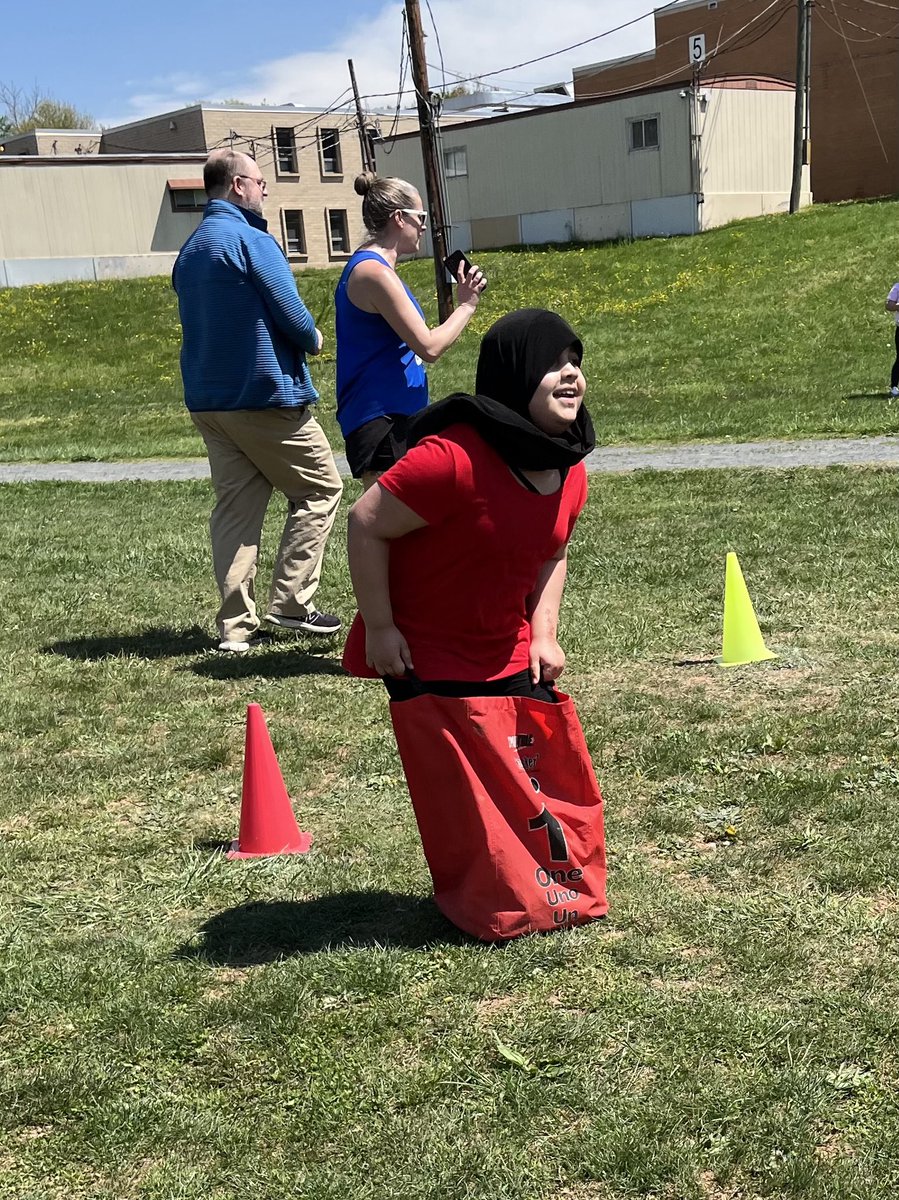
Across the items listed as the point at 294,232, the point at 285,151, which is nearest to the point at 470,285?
the point at 294,232

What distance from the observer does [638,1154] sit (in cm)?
246

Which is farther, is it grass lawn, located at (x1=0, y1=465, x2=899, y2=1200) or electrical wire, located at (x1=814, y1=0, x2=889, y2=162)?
electrical wire, located at (x1=814, y1=0, x2=889, y2=162)

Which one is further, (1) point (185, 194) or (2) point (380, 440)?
(1) point (185, 194)

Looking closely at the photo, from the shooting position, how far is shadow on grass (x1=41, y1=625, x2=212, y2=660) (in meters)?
6.62

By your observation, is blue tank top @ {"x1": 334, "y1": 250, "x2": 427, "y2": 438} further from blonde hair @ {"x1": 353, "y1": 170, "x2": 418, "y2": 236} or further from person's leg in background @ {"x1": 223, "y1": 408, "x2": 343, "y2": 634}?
person's leg in background @ {"x1": 223, "y1": 408, "x2": 343, "y2": 634}

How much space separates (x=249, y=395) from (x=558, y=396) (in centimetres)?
328

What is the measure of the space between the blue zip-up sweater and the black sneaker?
3.59 ft

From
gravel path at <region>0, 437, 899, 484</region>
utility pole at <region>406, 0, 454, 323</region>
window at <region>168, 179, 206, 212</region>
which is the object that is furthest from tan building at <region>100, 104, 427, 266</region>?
gravel path at <region>0, 437, 899, 484</region>

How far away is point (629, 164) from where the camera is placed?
39.6 meters

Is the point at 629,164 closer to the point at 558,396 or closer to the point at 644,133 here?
the point at 644,133

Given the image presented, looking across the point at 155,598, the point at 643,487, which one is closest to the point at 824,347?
the point at 643,487

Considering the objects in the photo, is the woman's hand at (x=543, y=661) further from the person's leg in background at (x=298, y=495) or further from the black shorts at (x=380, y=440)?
the person's leg in background at (x=298, y=495)

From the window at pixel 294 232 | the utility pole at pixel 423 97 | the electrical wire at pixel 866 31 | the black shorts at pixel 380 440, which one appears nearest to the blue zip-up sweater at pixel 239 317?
the black shorts at pixel 380 440

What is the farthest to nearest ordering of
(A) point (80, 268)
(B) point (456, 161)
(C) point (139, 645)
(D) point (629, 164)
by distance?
(A) point (80, 268) < (B) point (456, 161) < (D) point (629, 164) < (C) point (139, 645)
